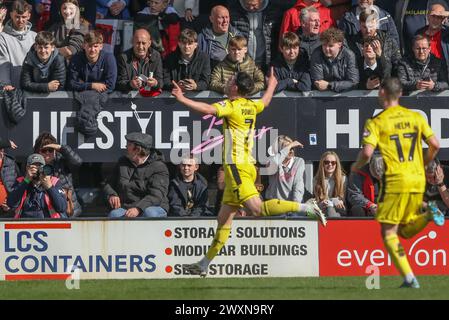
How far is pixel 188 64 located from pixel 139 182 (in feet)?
5.75

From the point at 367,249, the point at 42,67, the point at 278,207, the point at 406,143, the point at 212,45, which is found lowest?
the point at 367,249

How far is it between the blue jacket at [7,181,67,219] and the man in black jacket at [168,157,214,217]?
4.66 feet

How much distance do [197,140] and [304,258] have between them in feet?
7.10

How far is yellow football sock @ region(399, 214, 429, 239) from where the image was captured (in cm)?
1206

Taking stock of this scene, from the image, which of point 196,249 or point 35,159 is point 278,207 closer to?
point 196,249

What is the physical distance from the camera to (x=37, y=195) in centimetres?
1577

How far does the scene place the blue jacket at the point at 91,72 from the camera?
53.2 ft

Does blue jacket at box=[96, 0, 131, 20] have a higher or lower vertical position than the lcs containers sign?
higher

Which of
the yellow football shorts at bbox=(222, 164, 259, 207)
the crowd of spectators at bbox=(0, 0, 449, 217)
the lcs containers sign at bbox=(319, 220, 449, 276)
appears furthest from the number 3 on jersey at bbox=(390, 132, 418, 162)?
the crowd of spectators at bbox=(0, 0, 449, 217)

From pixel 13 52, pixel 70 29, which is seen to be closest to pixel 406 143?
pixel 13 52

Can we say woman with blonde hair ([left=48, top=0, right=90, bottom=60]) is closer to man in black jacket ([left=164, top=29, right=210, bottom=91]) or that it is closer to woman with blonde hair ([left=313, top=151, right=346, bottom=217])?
man in black jacket ([left=164, top=29, right=210, bottom=91])

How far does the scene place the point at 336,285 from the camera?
1355 cm

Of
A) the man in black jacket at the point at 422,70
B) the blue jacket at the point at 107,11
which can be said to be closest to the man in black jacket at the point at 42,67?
the blue jacket at the point at 107,11

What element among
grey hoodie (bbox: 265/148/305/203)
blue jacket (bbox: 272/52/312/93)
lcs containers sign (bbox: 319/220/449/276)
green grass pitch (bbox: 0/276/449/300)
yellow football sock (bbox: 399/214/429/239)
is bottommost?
green grass pitch (bbox: 0/276/449/300)
